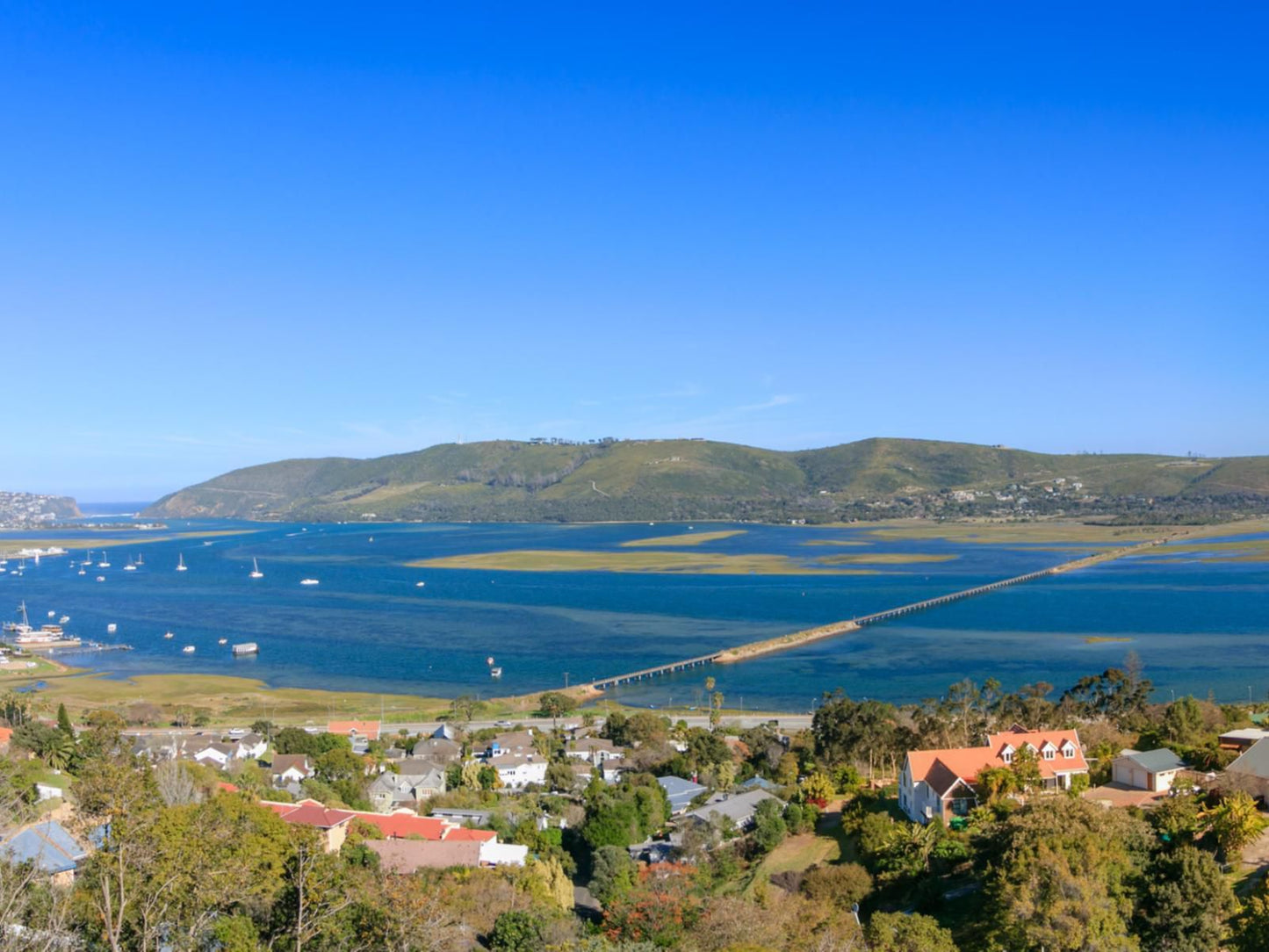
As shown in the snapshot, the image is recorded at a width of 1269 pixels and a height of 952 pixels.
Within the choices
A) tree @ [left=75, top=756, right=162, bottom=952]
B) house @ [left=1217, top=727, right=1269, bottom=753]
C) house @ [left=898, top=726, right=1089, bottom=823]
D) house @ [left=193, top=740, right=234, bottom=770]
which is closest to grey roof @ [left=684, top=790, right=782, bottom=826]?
house @ [left=898, top=726, right=1089, bottom=823]

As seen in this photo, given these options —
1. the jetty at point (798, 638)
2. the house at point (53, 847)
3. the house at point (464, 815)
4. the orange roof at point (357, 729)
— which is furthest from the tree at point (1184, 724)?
the jetty at point (798, 638)

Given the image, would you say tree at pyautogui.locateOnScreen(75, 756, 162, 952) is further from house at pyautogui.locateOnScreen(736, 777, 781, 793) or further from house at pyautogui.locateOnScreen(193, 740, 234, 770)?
house at pyautogui.locateOnScreen(193, 740, 234, 770)

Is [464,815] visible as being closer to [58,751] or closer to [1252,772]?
[58,751]

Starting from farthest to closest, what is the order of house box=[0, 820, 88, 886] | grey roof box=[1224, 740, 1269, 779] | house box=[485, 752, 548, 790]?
house box=[485, 752, 548, 790] < grey roof box=[1224, 740, 1269, 779] < house box=[0, 820, 88, 886]

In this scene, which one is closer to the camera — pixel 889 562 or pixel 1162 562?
pixel 1162 562

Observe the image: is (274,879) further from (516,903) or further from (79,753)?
(79,753)

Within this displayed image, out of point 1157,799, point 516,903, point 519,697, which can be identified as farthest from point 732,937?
point 519,697

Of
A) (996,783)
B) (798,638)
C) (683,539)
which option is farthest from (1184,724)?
(683,539)

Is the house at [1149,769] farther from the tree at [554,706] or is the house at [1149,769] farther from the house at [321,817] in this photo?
the tree at [554,706]
